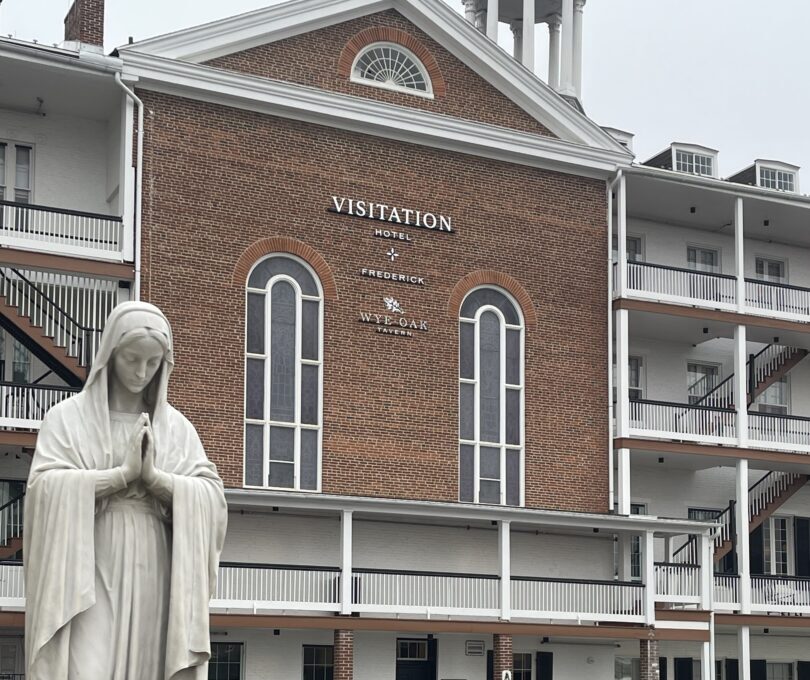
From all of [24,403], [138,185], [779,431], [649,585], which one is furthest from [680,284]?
[24,403]

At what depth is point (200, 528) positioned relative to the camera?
790 centimetres

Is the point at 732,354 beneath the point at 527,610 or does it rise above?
above

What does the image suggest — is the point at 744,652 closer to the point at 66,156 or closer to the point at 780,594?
the point at 780,594

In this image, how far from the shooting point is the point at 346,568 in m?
31.8

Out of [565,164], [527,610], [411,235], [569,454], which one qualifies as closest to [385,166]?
[411,235]

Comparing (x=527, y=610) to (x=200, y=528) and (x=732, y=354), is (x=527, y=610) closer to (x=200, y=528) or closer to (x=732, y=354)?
(x=732, y=354)

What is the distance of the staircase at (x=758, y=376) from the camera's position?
40.4m

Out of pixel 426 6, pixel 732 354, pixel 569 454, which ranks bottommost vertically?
pixel 569 454

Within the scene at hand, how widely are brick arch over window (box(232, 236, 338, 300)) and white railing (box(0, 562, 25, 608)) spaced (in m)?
7.59

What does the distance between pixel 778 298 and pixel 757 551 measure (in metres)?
6.45

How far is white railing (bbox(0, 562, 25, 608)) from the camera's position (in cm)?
2888

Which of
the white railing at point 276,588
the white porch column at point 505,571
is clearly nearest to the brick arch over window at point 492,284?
the white porch column at point 505,571

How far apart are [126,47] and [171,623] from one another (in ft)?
83.9

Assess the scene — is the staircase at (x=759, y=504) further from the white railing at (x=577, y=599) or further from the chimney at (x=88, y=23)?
the chimney at (x=88, y=23)
